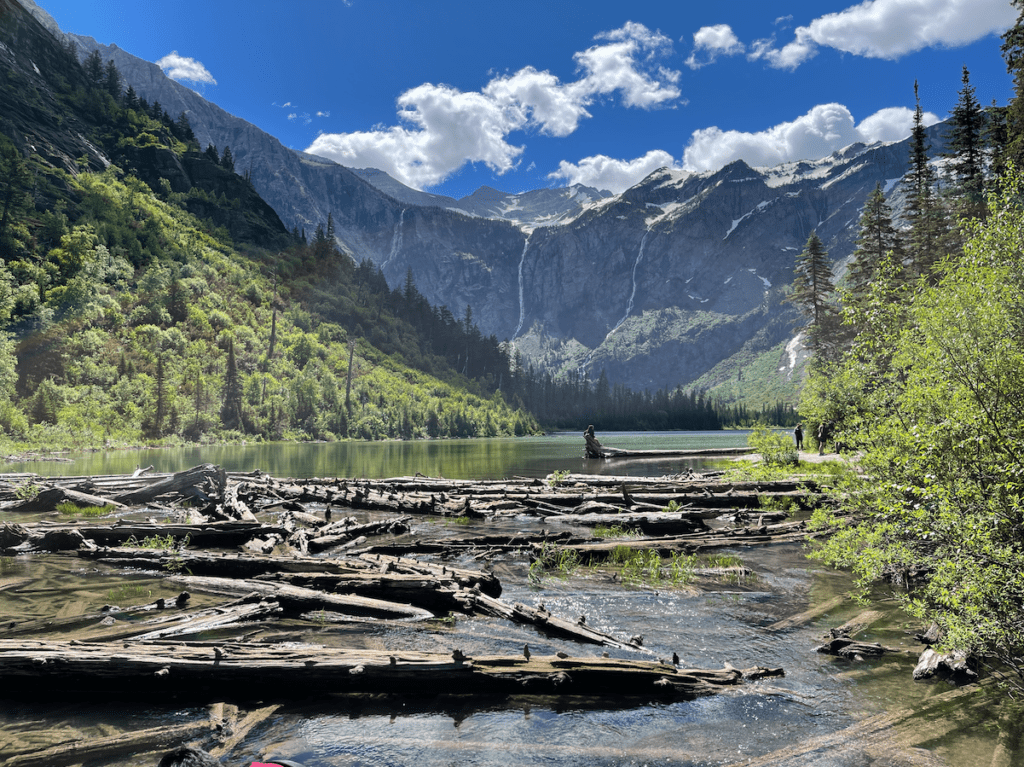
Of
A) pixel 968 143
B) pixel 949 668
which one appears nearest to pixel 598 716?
pixel 949 668

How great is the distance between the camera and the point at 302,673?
28.2 ft

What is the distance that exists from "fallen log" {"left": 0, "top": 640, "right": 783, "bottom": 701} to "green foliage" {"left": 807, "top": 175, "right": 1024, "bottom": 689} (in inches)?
153

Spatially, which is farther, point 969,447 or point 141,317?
point 141,317

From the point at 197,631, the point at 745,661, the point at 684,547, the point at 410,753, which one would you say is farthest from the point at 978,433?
the point at 197,631

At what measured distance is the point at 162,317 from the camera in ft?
398

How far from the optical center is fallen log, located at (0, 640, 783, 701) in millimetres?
8430

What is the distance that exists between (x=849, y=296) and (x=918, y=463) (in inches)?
236

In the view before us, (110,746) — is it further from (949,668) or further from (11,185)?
(11,185)

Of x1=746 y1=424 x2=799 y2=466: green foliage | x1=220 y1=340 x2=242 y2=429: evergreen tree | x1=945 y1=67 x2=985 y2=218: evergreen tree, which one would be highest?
x1=945 y1=67 x2=985 y2=218: evergreen tree

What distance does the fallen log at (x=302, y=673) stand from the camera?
843cm

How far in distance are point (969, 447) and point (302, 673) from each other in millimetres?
11309

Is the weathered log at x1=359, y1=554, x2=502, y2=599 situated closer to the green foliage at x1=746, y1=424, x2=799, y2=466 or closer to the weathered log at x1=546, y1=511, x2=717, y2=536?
the weathered log at x1=546, y1=511, x2=717, y2=536

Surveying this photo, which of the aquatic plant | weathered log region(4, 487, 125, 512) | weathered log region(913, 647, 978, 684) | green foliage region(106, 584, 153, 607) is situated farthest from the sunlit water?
weathered log region(4, 487, 125, 512)

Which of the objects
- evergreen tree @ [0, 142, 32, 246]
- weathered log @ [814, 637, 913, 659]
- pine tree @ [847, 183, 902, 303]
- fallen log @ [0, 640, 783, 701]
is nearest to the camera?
fallen log @ [0, 640, 783, 701]
